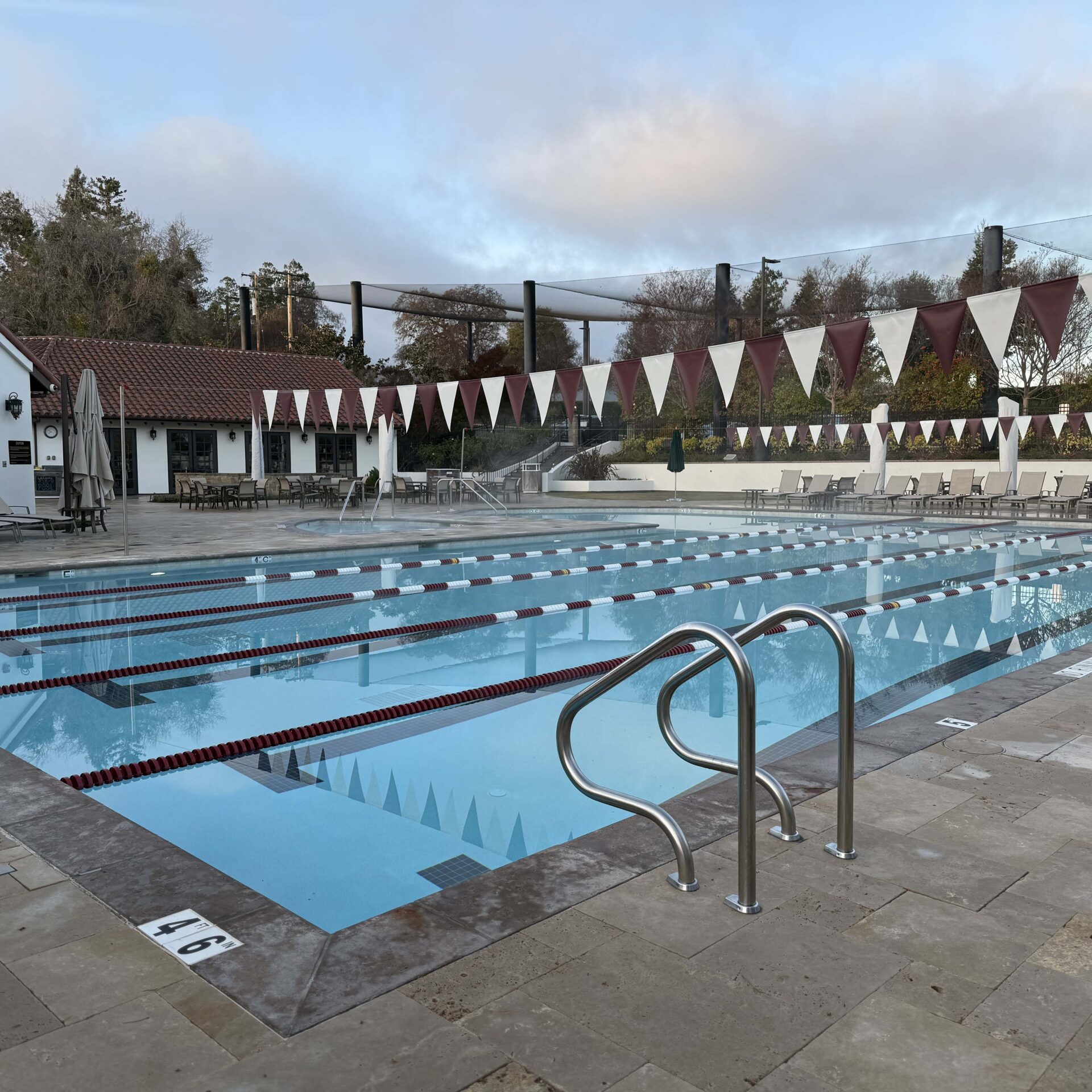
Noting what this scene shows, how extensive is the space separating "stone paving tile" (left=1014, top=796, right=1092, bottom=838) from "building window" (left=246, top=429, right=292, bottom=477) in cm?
2551

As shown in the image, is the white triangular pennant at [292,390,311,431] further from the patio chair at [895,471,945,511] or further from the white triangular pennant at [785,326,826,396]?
the patio chair at [895,471,945,511]

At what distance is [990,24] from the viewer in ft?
50.9

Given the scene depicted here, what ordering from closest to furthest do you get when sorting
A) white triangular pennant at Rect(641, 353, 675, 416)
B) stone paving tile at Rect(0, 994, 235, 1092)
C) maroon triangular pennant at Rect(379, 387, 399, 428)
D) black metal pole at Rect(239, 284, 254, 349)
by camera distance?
stone paving tile at Rect(0, 994, 235, 1092) → white triangular pennant at Rect(641, 353, 675, 416) → maroon triangular pennant at Rect(379, 387, 399, 428) → black metal pole at Rect(239, 284, 254, 349)

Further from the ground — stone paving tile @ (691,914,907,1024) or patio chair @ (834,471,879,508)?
patio chair @ (834,471,879,508)

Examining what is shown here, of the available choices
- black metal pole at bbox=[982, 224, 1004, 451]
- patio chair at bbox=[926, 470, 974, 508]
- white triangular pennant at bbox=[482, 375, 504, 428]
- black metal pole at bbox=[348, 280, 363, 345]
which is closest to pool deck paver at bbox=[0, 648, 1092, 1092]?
white triangular pennant at bbox=[482, 375, 504, 428]

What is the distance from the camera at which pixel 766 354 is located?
36.0 ft

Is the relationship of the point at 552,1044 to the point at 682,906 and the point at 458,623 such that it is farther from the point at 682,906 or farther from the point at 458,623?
the point at 458,623

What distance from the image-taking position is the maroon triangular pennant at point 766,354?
35.4 feet

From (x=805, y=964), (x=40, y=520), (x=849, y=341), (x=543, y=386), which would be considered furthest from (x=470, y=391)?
(x=805, y=964)

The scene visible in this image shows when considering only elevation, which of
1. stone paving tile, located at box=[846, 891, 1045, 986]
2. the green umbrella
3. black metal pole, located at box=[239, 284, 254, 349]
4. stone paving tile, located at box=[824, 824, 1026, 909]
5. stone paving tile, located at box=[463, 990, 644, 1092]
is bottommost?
stone paving tile, located at box=[824, 824, 1026, 909]

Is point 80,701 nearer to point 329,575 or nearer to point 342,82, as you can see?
point 329,575

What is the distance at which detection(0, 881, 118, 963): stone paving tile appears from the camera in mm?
2420

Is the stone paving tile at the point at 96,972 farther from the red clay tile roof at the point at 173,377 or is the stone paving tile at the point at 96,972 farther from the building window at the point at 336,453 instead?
the building window at the point at 336,453

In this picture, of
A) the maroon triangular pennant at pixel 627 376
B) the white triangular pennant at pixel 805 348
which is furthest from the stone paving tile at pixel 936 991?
the maroon triangular pennant at pixel 627 376
